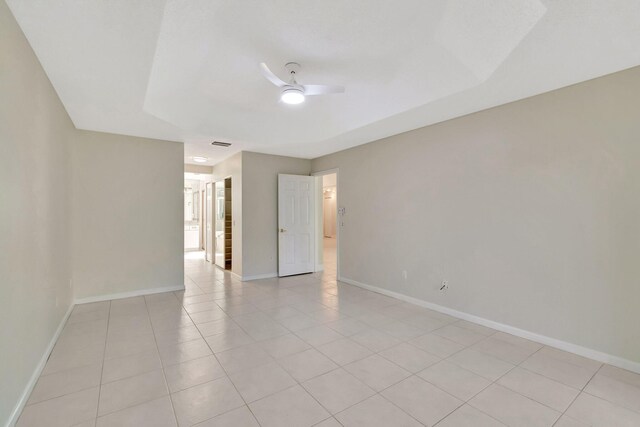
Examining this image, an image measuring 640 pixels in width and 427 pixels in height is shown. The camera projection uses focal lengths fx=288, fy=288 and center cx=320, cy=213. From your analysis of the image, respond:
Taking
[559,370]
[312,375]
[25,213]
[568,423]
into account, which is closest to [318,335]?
[312,375]

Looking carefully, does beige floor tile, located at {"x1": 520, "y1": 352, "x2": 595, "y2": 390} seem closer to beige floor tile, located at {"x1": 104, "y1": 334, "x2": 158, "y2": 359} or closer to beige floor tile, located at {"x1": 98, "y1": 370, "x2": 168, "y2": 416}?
beige floor tile, located at {"x1": 98, "y1": 370, "x2": 168, "y2": 416}

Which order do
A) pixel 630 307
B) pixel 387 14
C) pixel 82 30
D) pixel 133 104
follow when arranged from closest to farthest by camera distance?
pixel 82 30 < pixel 387 14 < pixel 630 307 < pixel 133 104

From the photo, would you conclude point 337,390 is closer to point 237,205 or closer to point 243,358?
point 243,358

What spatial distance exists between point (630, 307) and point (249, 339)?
3494 mm

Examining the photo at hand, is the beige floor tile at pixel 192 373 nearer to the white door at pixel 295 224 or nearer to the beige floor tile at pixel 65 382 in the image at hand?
the beige floor tile at pixel 65 382

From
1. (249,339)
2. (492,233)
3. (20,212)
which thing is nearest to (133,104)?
(20,212)

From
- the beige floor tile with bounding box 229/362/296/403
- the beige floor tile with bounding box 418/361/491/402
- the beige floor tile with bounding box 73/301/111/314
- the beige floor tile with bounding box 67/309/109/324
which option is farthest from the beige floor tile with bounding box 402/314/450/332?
the beige floor tile with bounding box 73/301/111/314

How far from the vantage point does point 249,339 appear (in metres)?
3.05

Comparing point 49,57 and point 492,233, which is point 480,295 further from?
point 49,57

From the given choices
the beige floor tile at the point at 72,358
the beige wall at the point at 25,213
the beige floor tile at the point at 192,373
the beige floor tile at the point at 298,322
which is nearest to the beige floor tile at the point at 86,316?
the beige wall at the point at 25,213

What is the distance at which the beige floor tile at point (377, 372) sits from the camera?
7.50 ft

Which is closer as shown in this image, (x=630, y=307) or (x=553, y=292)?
(x=630, y=307)

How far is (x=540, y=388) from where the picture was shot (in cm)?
222

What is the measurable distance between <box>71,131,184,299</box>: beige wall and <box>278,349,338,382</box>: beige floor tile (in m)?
3.15
